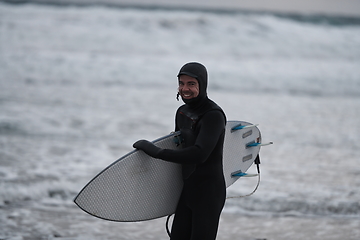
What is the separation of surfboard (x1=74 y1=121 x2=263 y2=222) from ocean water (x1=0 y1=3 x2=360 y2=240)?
1.25m

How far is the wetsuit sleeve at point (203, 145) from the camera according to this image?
1993mm

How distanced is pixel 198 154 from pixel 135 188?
1.80ft

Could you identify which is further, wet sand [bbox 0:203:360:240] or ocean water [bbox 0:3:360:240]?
ocean water [bbox 0:3:360:240]

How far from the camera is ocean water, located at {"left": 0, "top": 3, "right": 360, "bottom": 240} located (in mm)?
4070

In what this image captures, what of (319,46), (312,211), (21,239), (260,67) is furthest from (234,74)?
(21,239)

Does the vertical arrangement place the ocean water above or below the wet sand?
above

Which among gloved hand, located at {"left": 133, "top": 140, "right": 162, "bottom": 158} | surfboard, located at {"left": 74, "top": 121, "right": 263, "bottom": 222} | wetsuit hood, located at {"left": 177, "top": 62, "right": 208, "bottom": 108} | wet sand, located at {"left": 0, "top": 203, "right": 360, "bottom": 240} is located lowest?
wet sand, located at {"left": 0, "top": 203, "right": 360, "bottom": 240}

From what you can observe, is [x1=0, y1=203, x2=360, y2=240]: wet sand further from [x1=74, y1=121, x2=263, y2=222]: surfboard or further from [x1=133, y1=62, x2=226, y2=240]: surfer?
[x1=133, y1=62, x2=226, y2=240]: surfer

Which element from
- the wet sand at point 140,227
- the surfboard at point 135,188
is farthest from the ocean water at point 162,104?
the surfboard at point 135,188

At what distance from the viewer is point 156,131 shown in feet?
24.7

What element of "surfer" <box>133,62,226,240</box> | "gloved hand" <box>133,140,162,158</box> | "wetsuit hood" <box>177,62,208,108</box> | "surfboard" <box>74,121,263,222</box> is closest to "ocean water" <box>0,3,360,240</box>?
"surfboard" <box>74,121,263,222</box>

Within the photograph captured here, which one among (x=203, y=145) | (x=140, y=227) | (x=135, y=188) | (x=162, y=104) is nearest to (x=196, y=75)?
(x=203, y=145)

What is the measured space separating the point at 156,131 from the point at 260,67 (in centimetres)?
911

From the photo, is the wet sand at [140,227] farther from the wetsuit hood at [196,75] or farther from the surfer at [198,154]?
the wetsuit hood at [196,75]
